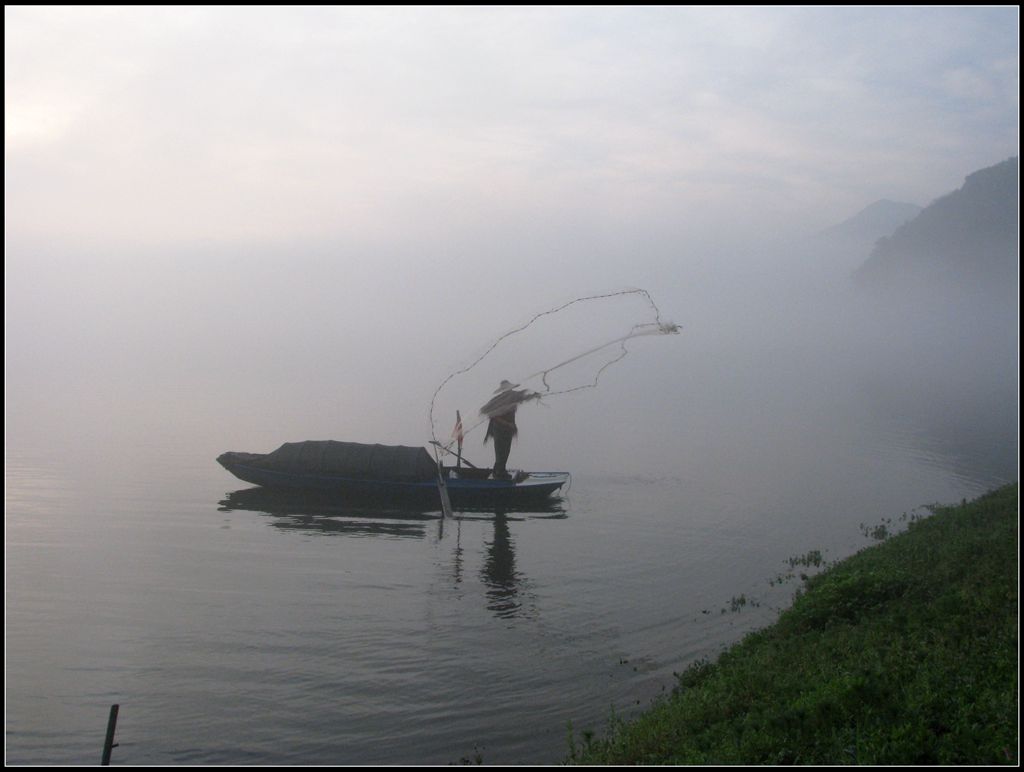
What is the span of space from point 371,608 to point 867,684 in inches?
591

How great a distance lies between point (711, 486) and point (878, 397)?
57.2m

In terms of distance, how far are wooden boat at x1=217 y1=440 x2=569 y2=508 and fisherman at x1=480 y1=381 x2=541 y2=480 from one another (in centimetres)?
94

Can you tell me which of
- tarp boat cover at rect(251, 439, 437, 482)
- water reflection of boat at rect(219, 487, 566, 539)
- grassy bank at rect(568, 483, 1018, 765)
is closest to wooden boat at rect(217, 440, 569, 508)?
tarp boat cover at rect(251, 439, 437, 482)

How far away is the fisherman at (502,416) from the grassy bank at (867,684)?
19.5 metres

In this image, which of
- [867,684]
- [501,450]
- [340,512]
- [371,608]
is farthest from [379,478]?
[867,684]

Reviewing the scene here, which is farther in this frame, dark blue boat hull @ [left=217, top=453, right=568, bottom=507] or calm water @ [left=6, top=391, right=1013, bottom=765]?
dark blue boat hull @ [left=217, top=453, right=568, bottom=507]

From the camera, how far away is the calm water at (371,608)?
16.3 m

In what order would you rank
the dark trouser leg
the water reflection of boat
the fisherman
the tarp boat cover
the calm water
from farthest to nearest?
the dark trouser leg, the tarp boat cover, the fisherman, the water reflection of boat, the calm water

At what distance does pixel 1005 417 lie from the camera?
71.5 meters

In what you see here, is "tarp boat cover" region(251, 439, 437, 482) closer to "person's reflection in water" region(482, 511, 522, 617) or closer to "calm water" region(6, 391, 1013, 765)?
"calm water" region(6, 391, 1013, 765)

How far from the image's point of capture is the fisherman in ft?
119

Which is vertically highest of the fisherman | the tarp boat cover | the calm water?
the fisherman

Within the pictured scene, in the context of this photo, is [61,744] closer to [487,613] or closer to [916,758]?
[487,613]

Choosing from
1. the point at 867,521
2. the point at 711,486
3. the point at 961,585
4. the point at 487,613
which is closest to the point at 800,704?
the point at 961,585
